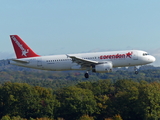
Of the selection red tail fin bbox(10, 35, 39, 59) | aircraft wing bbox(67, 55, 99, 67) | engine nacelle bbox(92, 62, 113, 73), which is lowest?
engine nacelle bbox(92, 62, 113, 73)

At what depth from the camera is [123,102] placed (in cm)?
11338

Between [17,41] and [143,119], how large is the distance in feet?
147

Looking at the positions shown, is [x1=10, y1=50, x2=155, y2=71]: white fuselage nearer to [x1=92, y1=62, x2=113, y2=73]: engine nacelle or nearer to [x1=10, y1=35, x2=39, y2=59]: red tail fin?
[x1=92, y1=62, x2=113, y2=73]: engine nacelle

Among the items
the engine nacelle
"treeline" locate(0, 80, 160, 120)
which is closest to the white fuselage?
the engine nacelle

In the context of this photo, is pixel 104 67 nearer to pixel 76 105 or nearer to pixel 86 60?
pixel 86 60

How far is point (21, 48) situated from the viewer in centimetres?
7481

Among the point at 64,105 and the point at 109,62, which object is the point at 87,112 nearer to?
the point at 64,105

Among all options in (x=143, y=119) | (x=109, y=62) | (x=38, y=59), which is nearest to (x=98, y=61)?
(x=109, y=62)

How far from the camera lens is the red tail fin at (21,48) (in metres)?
74.4

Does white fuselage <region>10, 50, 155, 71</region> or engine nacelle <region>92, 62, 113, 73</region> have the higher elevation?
white fuselage <region>10, 50, 155, 71</region>

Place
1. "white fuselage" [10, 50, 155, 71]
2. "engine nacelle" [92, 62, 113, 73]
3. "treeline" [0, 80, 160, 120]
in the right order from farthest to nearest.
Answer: "treeline" [0, 80, 160, 120], "white fuselage" [10, 50, 155, 71], "engine nacelle" [92, 62, 113, 73]

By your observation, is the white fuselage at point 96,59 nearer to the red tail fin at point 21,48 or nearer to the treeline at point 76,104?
the red tail fin at point 21,48

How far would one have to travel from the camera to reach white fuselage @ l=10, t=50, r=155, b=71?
6894 cm

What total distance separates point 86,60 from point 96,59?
2.67 metres
